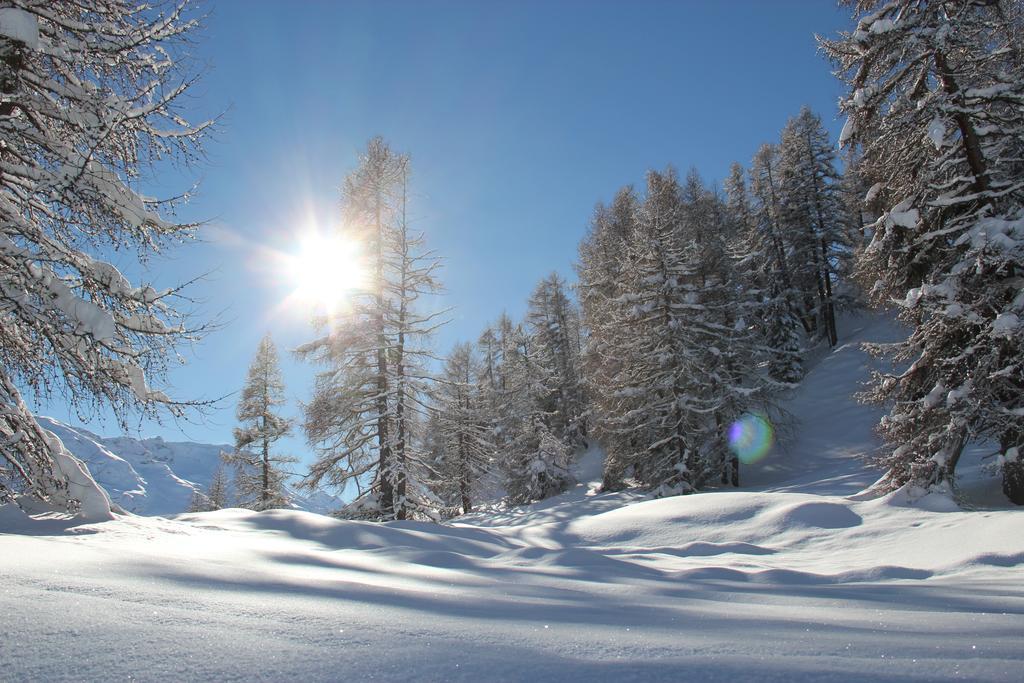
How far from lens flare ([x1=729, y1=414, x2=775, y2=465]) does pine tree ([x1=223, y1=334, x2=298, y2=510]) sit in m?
21.1

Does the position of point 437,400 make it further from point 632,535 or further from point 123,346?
point 123,346

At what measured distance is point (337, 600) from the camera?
2.88m

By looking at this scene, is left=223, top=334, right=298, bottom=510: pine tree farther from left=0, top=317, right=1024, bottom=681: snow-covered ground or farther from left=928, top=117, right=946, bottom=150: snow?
left=928, top=117, right=946, bottom=150: snow

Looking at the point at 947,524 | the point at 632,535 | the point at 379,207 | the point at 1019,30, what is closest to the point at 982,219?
the point at 1019,30

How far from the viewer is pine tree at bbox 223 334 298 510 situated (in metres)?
25.1

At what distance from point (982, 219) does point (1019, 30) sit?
3.87 meters

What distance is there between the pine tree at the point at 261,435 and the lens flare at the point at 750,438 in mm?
21055

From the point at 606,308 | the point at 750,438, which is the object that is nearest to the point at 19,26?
the point at 606,308

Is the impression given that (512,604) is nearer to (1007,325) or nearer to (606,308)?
(1007,325)

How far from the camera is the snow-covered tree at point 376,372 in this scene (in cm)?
1477

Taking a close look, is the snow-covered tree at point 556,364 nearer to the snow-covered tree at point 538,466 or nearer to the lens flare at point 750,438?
the snow-covered tree at point 538,466

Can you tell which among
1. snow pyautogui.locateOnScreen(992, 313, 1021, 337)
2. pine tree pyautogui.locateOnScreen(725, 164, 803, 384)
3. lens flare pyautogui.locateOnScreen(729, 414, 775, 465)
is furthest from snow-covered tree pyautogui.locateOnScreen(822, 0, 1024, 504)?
pine tree pyautogui.locateOnScreen(725, 164, 803, 384)

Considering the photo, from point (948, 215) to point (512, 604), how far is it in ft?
37.0

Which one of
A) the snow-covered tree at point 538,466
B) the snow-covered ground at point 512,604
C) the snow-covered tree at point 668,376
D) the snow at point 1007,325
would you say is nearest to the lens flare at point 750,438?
the snow-covered tree at point 668,376
